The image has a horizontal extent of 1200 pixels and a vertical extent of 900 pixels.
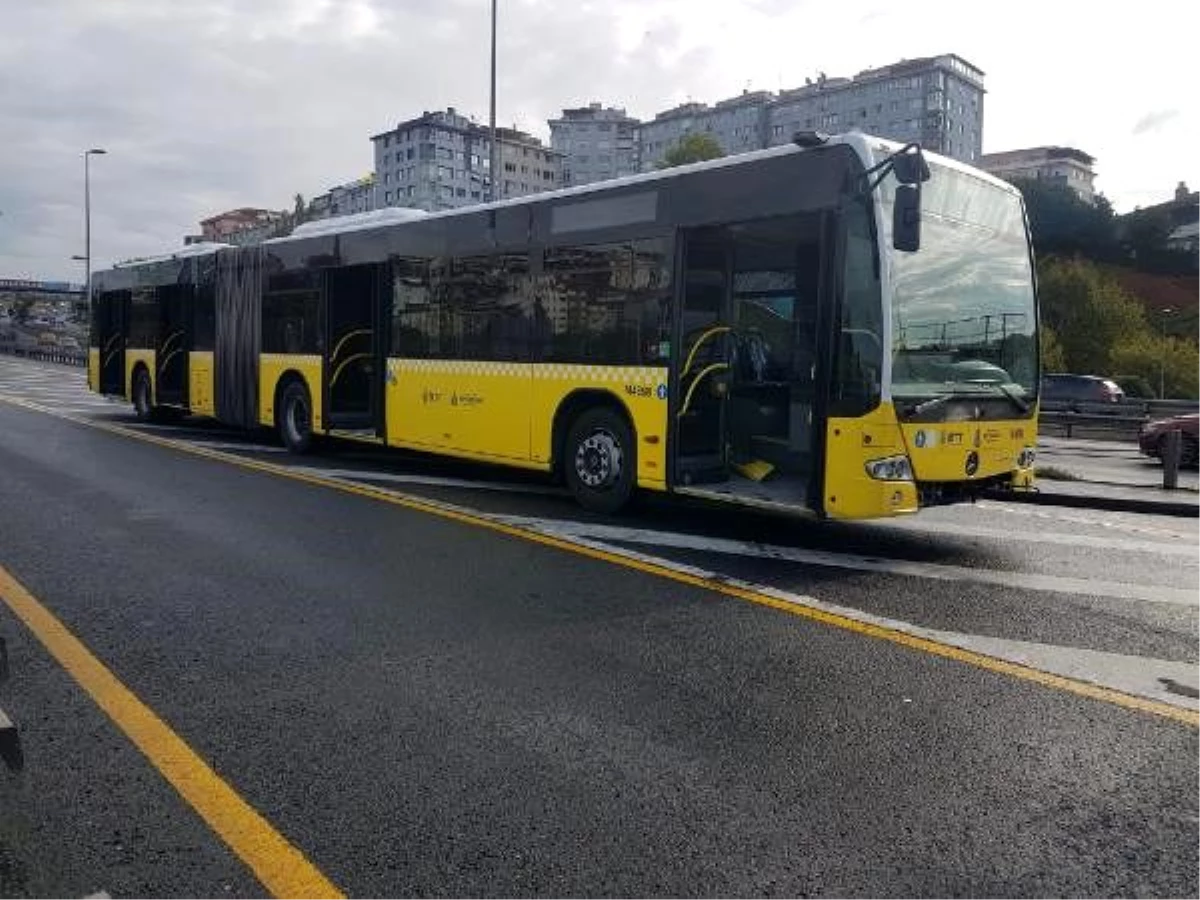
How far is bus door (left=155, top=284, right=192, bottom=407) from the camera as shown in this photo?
1762 centimetres

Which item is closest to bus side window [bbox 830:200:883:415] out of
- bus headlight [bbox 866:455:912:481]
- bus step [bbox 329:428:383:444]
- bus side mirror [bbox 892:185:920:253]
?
bus side mirror [bbox 892:185:920:253]

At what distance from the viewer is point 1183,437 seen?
17.0 metres

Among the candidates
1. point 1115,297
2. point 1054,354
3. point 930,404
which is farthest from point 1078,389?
point 930,404

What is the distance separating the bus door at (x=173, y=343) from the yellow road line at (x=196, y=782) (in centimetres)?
1320

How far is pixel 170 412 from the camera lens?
20.4m

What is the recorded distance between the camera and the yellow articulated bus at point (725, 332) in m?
7.48

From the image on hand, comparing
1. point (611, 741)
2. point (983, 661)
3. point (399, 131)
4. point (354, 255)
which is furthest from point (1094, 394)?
point (399, 131)

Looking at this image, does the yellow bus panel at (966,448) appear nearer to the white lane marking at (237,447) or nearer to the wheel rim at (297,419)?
the wheel rim at (297,419)

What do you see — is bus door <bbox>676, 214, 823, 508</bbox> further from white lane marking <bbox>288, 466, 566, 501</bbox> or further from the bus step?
the bus step

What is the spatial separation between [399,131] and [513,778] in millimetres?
148987

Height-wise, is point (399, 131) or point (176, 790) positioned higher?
point (399, 131)

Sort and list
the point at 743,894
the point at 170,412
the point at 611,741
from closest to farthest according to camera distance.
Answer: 1. the point at 743,894
2. the point at 611,741
3. the point at 170,412

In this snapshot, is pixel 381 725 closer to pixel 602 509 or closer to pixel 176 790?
pixel 176 790

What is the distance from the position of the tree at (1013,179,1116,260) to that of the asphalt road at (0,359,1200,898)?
82586 mm
